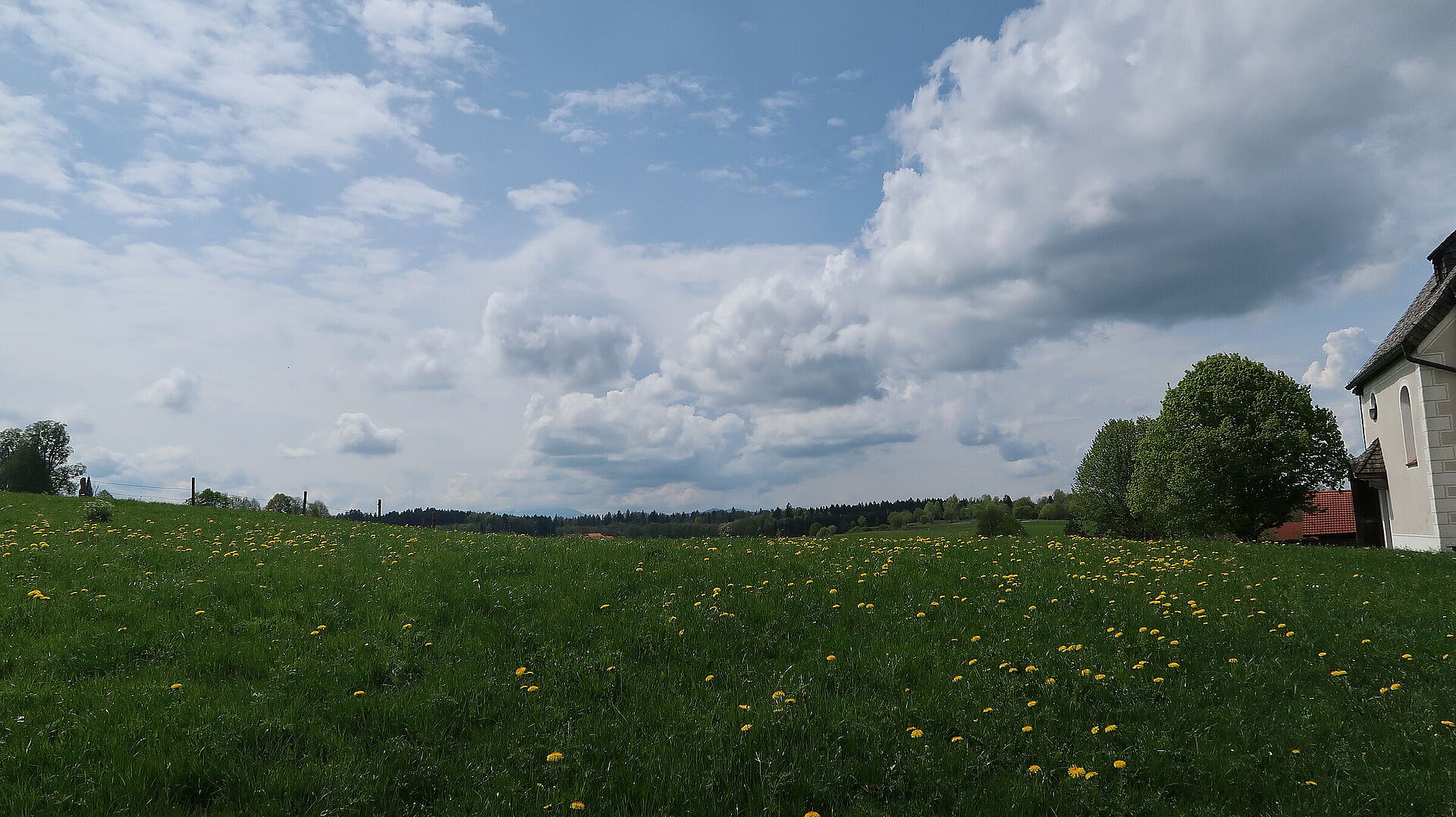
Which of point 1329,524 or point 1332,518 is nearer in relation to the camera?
point 1329,524

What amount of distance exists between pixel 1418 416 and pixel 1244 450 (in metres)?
11.6

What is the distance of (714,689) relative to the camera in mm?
8078

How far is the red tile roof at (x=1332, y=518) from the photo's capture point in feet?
173

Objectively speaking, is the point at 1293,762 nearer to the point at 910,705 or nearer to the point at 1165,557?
the point at 910,705

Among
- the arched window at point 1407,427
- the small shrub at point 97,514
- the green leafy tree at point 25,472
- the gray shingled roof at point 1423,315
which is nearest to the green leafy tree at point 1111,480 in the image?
the gray shingled roof at point 1423,315

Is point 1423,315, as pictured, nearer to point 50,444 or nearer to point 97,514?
point 97,514

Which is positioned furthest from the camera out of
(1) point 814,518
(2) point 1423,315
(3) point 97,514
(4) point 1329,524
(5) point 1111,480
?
(1) point 814,518

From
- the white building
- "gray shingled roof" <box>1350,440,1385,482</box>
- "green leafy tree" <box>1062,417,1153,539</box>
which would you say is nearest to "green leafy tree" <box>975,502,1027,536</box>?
"green leafy tree" <box>1062,417,1153,539</box>

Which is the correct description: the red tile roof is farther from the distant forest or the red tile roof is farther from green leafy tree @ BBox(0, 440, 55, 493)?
green leafy tree @ BBox(0, 440, 55, 493)

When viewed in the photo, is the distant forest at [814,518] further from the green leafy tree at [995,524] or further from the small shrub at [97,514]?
the small shrub at [97,514]

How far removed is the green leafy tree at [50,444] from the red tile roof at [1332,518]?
4686 inches

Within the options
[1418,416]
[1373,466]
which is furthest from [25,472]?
[1373,466]

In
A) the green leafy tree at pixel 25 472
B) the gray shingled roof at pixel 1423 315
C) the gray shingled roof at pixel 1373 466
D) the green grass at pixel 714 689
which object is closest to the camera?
the green grass at pixel 714 689

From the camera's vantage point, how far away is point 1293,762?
6.86m
